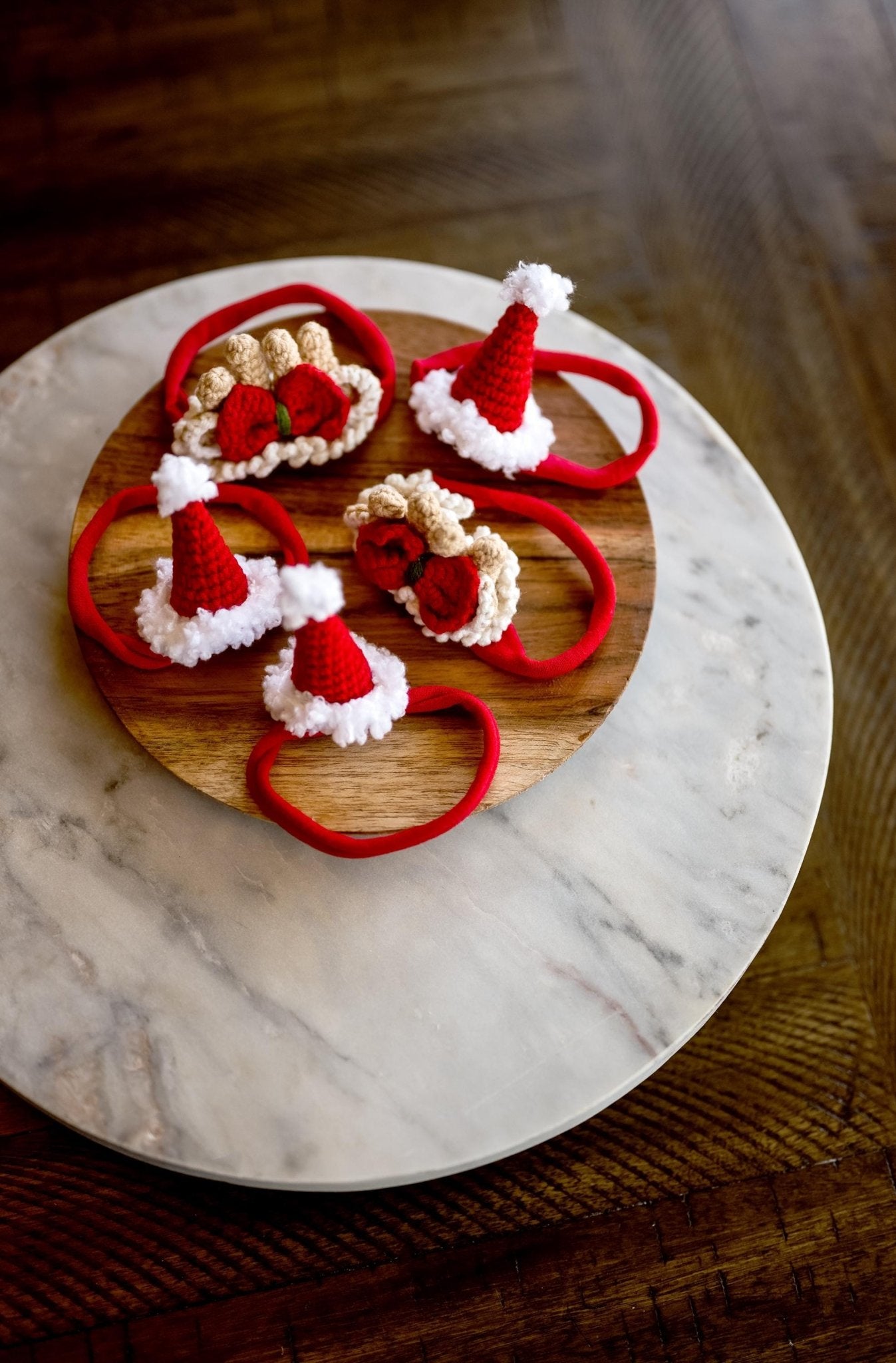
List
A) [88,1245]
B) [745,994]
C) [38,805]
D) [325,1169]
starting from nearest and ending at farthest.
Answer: [325,1169] → [38,805] → [88,1245] → [745,994]

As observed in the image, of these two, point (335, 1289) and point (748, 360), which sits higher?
point (748, 360)

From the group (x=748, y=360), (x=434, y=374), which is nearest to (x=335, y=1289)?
(x=434, y=374)

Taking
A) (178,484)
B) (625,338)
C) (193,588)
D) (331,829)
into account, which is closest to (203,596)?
(193,588)

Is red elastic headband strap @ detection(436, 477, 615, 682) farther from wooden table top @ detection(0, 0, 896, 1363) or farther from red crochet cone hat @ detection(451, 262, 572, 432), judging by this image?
wooden table top @ detection(0, 0, 896, 1363)

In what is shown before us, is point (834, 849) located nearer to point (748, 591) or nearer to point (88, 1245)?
point (748, 591)

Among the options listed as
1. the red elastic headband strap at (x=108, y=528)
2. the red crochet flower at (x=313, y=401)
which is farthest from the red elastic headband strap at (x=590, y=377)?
the red elastic headband strap at (x=108, y=528)

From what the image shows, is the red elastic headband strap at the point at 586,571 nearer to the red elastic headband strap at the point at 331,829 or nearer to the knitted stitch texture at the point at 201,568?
the red elastic headband strap at the point at 331,829

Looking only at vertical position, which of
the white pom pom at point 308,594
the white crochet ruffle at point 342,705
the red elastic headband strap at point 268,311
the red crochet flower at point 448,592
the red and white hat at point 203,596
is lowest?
the white crochet ruffle at point 342,705
